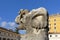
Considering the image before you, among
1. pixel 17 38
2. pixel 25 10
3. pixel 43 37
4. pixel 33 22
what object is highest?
pixel 17 38

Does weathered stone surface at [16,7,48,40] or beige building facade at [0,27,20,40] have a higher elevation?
beige building facade at [0,27,20,40]

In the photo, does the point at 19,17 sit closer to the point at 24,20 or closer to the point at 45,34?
the point at 24,20

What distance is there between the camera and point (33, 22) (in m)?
9.38

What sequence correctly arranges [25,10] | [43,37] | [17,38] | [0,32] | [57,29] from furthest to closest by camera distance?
1. [57,29]
2. [17,38]
3. [0,32]
4. [25,10]
5. [43,37]

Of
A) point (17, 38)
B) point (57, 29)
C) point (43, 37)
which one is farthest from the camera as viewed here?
point (57, 29)

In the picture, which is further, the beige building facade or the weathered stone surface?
the beige building facade

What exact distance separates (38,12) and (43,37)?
124 centimetres

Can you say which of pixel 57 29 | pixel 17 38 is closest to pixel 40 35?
pixel 17 38

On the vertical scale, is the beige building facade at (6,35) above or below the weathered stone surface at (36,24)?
above

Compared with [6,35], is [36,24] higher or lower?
lower

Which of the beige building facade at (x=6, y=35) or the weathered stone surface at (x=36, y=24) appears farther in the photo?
the beige building facade at (x=6, y=35)

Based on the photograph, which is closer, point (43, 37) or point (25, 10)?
point (43, 37)

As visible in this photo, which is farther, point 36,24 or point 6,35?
point 6,35

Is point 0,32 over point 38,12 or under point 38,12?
over
